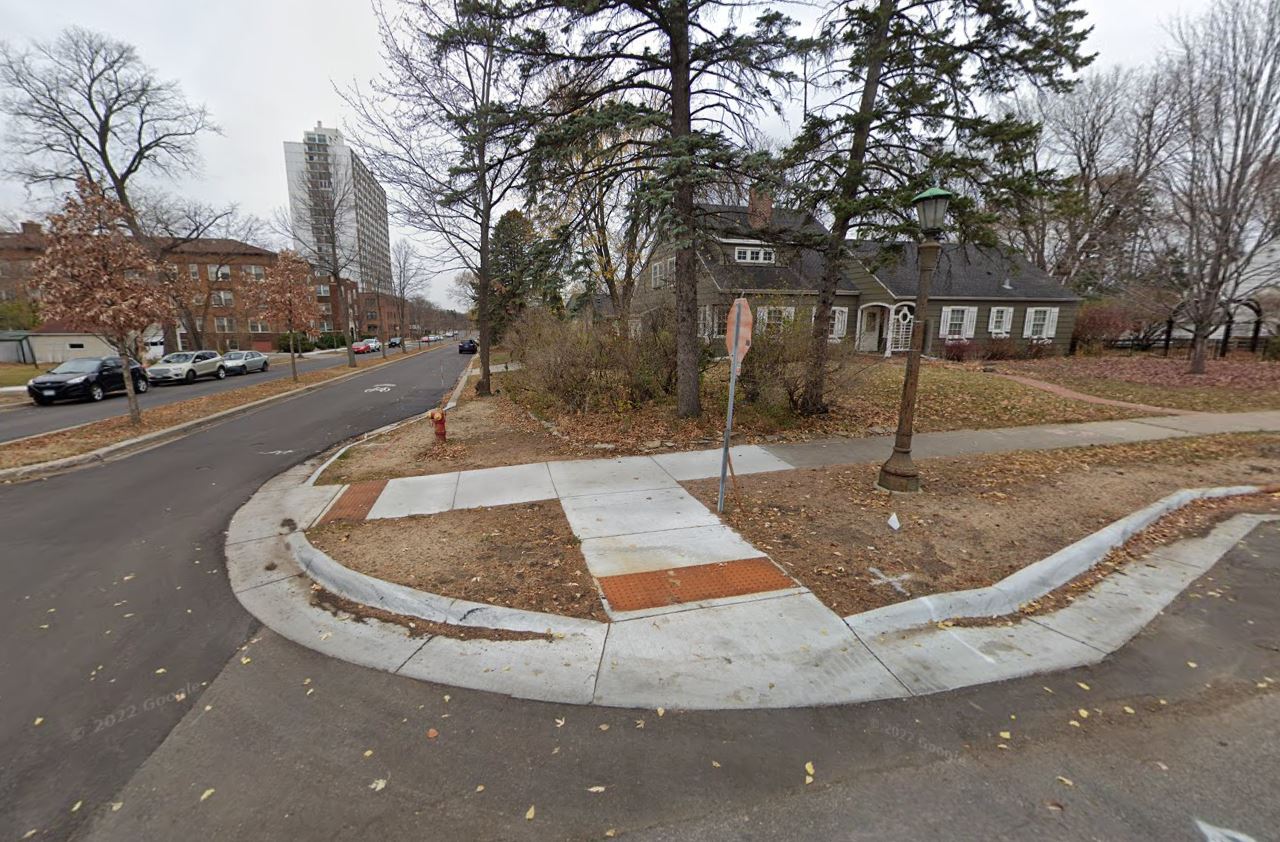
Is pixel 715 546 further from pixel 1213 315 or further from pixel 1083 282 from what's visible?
pixel 1083 282

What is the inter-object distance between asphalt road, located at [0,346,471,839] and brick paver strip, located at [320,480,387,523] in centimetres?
114

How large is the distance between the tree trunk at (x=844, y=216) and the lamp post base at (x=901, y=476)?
3470 millimetres

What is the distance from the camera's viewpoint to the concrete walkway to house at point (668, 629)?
3127mm

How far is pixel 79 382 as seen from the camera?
52.5 ft

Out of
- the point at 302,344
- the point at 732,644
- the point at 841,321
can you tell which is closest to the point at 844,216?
the point at 732,644

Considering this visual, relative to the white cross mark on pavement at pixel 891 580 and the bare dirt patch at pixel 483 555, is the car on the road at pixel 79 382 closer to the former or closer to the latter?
the bare dirt patch at pixel 483 555

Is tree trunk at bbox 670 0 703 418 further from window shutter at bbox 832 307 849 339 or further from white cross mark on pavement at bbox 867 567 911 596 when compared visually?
window shutter at bbox 832 307 849 339

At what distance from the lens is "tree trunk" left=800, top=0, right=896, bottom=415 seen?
8.32 metres

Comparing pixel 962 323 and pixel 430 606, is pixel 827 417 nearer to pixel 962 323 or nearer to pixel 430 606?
pixel 430 606

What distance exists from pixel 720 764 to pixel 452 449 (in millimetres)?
7322

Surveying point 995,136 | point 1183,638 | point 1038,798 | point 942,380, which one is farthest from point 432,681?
point 942,380

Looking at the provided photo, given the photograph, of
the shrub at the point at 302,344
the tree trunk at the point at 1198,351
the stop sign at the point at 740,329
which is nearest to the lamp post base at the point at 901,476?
the stop sign at the point at 740,329

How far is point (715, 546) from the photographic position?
4922 mm

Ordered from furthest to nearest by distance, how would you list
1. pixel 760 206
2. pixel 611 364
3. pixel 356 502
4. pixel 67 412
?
1. pixel 67 412
2. pixel 760 206
3. pixel 611 364
4. pixel 356 502
